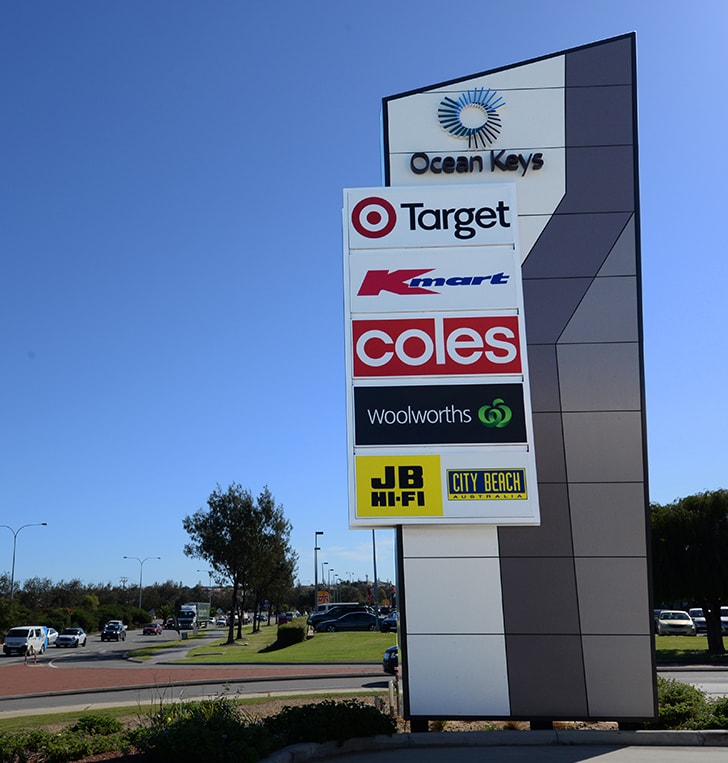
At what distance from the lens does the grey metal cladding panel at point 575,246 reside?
43.1 feet

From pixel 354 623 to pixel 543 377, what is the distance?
1585 inches

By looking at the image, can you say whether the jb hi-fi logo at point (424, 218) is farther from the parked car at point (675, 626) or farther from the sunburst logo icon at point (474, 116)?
the parked car at point (675, 626)

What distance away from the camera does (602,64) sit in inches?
541

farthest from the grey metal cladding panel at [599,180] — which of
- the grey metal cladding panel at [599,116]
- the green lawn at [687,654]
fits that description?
the green lawn at [687,654]

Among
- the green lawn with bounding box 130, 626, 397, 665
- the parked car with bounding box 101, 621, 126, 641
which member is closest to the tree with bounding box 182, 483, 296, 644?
the green lawn with bounding box 130, 626, 397, 665

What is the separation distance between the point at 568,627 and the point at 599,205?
6853 mm

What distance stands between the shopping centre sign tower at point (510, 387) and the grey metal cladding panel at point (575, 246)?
0.03m

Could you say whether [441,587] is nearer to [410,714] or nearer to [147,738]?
[410,714]

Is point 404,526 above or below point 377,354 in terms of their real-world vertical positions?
below

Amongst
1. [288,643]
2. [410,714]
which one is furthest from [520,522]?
[288,643]

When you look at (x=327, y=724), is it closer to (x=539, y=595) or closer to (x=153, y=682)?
(x=539, y=595)

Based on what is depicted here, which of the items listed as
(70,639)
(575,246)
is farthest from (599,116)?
(70,639)

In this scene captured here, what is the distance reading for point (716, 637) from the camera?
32.0 metres

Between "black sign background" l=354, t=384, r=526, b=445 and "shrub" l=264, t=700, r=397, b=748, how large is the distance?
3868mm
